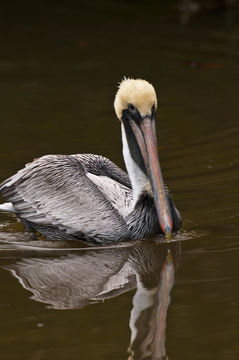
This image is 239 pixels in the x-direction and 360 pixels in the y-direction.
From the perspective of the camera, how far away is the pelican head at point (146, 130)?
560 cm

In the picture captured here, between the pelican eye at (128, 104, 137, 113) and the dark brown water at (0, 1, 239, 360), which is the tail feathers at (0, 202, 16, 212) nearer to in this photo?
the dark brown water at (0, 1, 239, 360)

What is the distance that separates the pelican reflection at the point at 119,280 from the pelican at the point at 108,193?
155mm

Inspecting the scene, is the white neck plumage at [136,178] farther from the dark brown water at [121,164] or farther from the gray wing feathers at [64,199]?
the dark brown water at [121,164]

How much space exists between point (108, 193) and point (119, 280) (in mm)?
984

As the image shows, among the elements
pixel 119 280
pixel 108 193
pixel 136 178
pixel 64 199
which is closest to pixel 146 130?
pixel 136 178

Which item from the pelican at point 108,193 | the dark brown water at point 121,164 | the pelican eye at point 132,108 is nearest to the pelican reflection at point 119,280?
the dark brown water at point 121,164

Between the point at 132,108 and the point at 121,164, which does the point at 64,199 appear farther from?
the point at 121,164

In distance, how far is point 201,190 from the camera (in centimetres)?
686

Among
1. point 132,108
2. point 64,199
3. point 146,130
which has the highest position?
point 132,108

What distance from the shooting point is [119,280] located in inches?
204

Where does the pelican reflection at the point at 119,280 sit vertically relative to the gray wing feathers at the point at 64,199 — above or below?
below

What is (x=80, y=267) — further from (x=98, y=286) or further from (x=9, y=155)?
(x=9, y=155)

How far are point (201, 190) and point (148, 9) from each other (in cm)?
737

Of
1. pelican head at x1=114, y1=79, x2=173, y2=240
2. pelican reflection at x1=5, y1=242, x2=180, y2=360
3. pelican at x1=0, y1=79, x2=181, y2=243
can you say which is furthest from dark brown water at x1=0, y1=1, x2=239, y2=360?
pelican head at x1=114, y1=79, x2=173, y2=240
